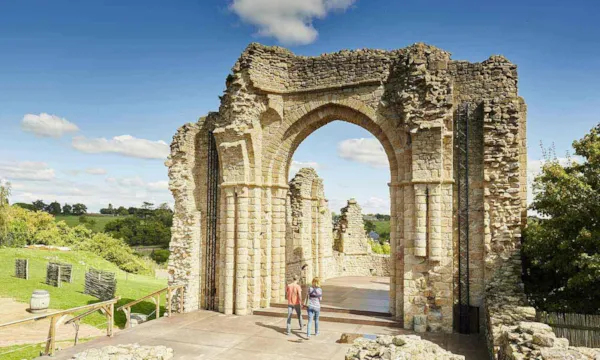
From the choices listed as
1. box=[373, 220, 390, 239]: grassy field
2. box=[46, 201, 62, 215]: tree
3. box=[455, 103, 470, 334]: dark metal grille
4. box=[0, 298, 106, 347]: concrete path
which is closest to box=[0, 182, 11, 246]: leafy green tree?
box=[0, 298, 106, 347]: concrete path

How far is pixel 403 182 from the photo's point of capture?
10.9m

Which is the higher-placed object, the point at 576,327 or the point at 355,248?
the point at 355,248

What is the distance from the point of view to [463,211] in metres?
10.5

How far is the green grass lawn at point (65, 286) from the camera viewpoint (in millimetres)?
16250

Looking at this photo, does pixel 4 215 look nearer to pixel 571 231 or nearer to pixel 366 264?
pixel 366 264

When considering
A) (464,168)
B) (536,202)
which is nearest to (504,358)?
(536,202)

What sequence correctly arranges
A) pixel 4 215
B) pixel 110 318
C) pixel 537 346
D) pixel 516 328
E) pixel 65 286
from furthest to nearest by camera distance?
→ pixel 4 215
pixel 65 286
pixel 110 318
pixel 516 328
pixel 537 346

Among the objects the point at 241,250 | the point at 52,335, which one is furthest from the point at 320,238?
the point at 52,335

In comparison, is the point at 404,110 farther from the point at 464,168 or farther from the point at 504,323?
the point at 504,323

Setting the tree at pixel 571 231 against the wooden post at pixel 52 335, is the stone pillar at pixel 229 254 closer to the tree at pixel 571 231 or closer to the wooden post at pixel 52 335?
the wooden post at pixel 52 335

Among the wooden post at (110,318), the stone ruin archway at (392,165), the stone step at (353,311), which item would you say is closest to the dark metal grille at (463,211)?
the stone ruin archway at (392,165)

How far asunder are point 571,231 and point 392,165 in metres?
4.38

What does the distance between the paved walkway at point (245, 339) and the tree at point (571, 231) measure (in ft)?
6.77

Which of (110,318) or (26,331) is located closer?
(110,318)
